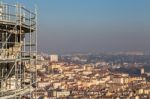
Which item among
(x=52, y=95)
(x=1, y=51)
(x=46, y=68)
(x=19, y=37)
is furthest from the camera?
(x=46, y=68)

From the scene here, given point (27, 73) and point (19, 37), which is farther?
point (27, 73)

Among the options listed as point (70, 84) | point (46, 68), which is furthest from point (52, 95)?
point (46, 68)

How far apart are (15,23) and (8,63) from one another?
26.9 inches

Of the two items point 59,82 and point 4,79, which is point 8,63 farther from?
point 59,82

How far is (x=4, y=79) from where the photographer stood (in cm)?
A: 750

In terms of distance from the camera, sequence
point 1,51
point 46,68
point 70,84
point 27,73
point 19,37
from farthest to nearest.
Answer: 1. point 46,68
2. point 70,84
3. point 27,73
4. point 19,37
5. point 1,51

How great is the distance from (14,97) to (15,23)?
117cm

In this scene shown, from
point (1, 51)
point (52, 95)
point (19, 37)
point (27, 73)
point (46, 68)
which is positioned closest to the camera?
point (1, 51)

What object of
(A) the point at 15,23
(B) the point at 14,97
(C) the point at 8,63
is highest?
(A) the point at 15,23

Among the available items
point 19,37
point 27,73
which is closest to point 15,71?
point 19,37

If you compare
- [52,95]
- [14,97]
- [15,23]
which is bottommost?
[52,95]

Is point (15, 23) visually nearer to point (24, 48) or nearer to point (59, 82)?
point (24, 48)

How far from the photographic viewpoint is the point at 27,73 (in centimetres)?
916

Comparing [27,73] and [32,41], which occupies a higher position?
[32,41]
